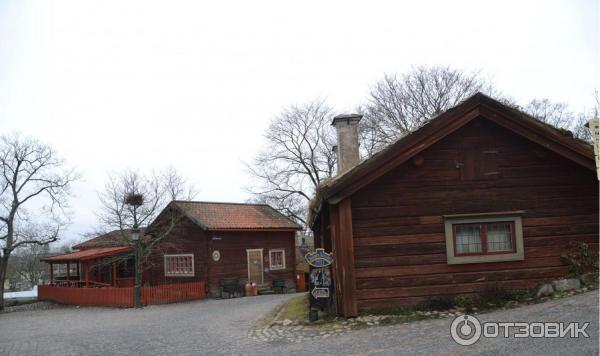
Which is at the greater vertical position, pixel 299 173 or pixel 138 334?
pixel 299 173

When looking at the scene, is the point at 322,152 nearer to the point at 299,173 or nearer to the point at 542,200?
the point at 299,173

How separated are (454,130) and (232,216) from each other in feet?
58.3

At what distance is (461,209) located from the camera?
11945mm

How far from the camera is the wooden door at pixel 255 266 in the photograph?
87.9 ft

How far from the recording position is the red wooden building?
25609 mm

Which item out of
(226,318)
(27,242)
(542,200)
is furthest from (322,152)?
(542,200)

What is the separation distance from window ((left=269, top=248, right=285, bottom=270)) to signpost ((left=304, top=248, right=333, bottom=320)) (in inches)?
624

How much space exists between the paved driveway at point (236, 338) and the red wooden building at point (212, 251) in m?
7.55

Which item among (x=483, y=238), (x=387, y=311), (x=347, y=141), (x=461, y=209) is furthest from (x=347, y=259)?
(x=347, y=141)

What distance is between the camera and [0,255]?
99.2ft

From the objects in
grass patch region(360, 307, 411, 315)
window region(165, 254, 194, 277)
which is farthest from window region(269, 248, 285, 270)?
grass patch region(360, 307, 411, 315)

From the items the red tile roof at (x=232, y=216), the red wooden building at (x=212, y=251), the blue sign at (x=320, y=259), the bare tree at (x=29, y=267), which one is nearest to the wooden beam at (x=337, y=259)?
the blue sign at (x=320, y=259)

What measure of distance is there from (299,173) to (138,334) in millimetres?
32508

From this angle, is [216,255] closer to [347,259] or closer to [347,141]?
[347,141]
